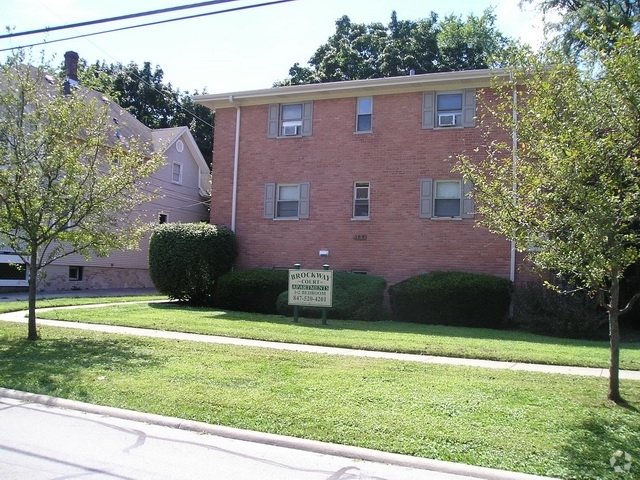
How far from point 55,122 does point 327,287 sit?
7.16 meters

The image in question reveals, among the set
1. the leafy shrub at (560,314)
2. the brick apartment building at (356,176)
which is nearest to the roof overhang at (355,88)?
the brick apartment building at (356,176)

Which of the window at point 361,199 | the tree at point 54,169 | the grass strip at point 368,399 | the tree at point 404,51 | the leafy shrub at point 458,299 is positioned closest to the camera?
the grass strip at point 368,399

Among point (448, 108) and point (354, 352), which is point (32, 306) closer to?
point (354, 352)

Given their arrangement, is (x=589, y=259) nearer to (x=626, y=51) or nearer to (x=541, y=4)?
(x=626, y=51)

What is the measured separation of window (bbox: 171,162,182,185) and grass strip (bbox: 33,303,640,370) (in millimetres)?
16626

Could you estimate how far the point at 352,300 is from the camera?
1544 cm

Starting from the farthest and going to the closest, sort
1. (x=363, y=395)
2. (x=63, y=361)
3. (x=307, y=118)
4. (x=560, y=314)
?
1. (x=307, y=118)
2. (x=560, y=314)
3. (x=63, y=361)
4. (x=363, y=395)

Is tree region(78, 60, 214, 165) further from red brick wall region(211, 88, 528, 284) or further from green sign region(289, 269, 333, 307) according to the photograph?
green sign region(289, 269, 333, 307)

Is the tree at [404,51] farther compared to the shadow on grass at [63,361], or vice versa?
the tree at [404,51]

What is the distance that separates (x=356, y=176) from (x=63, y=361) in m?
11.8

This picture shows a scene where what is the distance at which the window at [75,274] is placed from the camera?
25.8 m

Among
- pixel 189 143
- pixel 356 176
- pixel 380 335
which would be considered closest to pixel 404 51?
pixel 189 143

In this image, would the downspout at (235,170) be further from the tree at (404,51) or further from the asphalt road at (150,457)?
the tree at (404,51)

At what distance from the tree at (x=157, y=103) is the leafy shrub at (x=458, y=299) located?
31054mm
